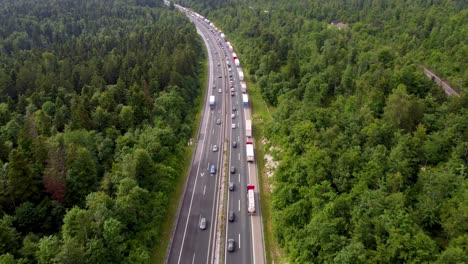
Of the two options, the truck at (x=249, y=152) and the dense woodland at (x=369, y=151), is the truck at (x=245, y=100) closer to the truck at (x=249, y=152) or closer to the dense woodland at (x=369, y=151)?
the dense woodland at (x=369, y=151)

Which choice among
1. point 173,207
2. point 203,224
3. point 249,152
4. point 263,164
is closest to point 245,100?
point 249,152

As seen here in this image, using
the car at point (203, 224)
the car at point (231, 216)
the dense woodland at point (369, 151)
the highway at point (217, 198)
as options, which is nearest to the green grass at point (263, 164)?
the highway at point (217, 198)

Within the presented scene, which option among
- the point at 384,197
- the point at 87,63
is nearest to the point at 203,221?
the point at 384,197

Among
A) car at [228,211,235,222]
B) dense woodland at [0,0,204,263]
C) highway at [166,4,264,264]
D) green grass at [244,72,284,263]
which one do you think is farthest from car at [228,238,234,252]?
dense woodland at [0,0,204,263]

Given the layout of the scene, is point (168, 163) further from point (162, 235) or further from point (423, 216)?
point (423, 216)

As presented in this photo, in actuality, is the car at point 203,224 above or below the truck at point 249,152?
below

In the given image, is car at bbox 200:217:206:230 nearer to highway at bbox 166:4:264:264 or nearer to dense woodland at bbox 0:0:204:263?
highway at bbox 166:4:264:264
